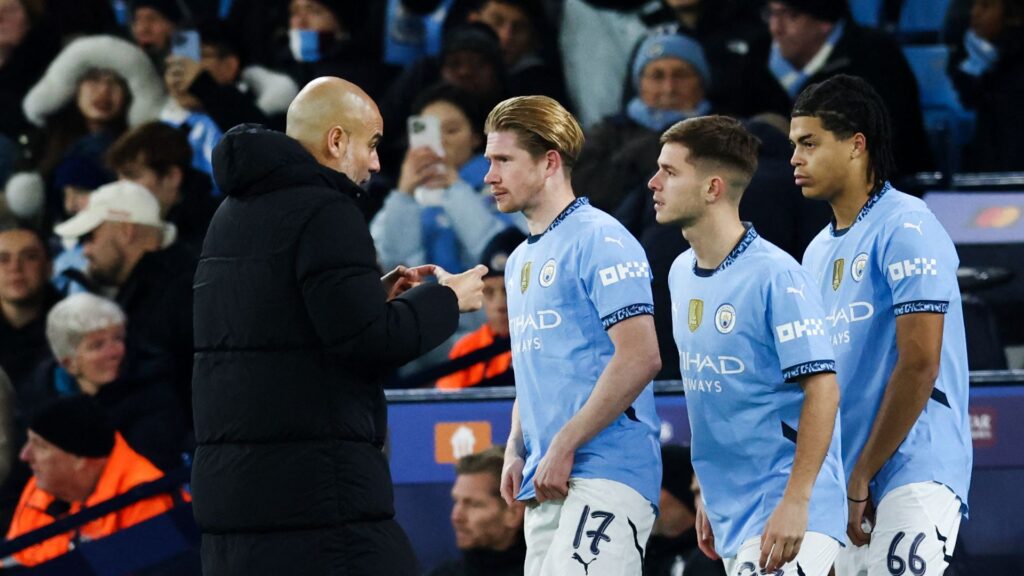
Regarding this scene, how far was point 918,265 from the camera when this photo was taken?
4891 millimetres

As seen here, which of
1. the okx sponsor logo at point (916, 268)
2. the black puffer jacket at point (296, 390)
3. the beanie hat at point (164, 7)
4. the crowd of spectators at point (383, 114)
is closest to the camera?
the black puffer jacket at point (296, 390)

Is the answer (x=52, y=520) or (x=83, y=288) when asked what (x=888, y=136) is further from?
(x=83, y=288)

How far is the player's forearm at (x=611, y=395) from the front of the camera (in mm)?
4816

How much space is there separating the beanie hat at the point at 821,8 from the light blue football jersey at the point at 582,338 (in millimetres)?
4033

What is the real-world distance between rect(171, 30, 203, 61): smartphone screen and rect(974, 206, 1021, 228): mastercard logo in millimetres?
4522

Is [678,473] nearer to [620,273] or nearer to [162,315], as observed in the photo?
[620,273]

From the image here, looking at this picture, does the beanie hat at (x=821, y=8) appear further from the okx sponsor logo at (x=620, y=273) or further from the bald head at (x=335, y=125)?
the bald head at (x=335, y=125)

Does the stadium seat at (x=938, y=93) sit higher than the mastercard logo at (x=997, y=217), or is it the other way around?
the stadium seat at (x=938, y=93)

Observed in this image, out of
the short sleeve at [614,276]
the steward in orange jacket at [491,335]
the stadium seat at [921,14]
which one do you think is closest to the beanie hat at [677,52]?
the steward in orange jacket at [491,335]

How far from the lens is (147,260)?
28.6 feet

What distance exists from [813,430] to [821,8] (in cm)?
466

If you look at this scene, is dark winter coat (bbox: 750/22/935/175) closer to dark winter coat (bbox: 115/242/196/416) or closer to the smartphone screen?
dark winter coat (bbox: 115/242/196/416)

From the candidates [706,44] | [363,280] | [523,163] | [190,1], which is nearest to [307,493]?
[363,280]

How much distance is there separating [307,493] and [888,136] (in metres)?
2.03
